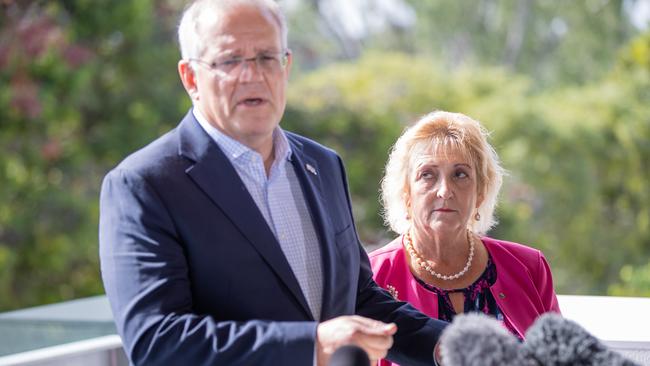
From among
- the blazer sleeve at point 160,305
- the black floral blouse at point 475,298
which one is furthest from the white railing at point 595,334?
the blazer sleeve at point 160,305

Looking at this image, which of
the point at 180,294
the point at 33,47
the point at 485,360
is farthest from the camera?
the point at 33,47

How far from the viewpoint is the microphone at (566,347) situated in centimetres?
121

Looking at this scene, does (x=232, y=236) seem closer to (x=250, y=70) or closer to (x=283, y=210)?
(x=283, y=210)

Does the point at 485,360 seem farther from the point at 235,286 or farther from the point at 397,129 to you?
the point at 397,129

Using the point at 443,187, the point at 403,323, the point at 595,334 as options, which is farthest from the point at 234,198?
the point at 595,334

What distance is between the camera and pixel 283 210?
5.82ft

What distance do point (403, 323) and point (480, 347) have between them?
2.27 ft

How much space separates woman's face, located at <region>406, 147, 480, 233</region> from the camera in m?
2.46

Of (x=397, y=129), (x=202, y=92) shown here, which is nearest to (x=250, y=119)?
(x=202, y=92)

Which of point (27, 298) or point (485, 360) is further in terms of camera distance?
point (27, 298)

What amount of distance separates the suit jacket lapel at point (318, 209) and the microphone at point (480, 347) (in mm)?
579

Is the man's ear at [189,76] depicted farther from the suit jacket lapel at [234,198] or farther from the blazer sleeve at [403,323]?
the blazer sleeve at [403,323]

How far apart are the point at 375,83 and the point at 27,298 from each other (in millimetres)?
4821

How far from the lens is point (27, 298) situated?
9.18m
